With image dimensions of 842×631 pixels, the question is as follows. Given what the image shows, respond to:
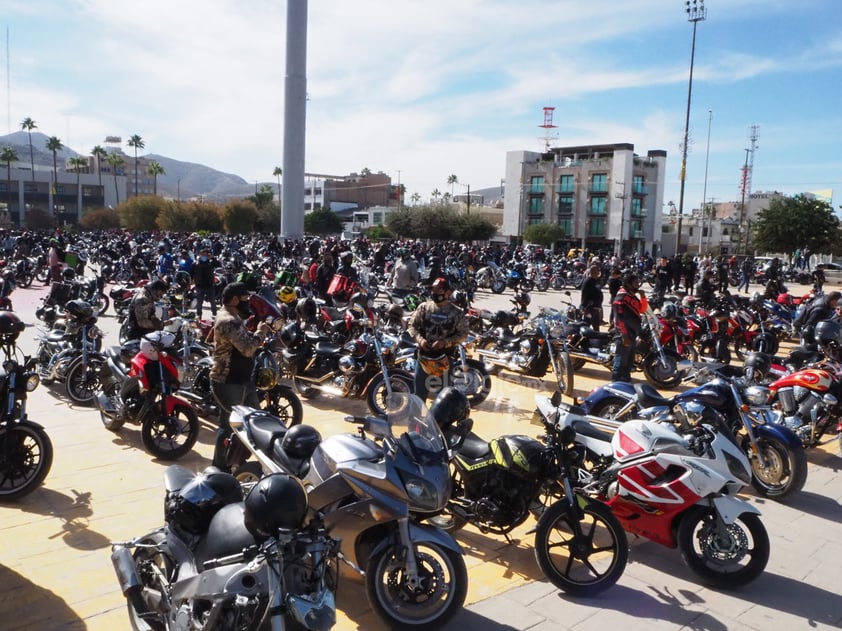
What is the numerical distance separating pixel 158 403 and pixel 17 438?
45.6 inches

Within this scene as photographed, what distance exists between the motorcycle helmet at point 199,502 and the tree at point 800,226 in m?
39.4

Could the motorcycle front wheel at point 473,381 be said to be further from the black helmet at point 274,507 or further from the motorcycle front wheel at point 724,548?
the black helmet at point 274,507

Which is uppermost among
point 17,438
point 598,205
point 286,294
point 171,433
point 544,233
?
point 598,205

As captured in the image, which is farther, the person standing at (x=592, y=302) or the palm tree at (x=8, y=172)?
the palm tree at (x=8, y=172)

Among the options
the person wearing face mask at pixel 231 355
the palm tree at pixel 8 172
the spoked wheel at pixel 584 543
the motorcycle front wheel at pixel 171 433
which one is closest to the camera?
the spoked wheel at pixel 584 543

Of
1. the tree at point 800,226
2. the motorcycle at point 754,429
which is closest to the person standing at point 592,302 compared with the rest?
the motorcycle at point 754,429

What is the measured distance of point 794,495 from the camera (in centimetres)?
529

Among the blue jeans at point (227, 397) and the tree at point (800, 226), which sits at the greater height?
the tree at point (800, 226)

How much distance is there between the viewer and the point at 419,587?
314 cm

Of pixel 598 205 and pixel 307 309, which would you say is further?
pixel 598 205

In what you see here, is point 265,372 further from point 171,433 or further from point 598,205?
point 598,205

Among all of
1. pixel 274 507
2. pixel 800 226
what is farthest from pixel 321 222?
pixel 274 507

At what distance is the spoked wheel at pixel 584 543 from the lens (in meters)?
3.70

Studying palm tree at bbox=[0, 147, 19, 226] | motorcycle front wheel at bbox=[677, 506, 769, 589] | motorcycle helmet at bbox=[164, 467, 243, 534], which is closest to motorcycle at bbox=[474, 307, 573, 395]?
motorcycle front wheel at bbox=[677, 506, 769, 589]
